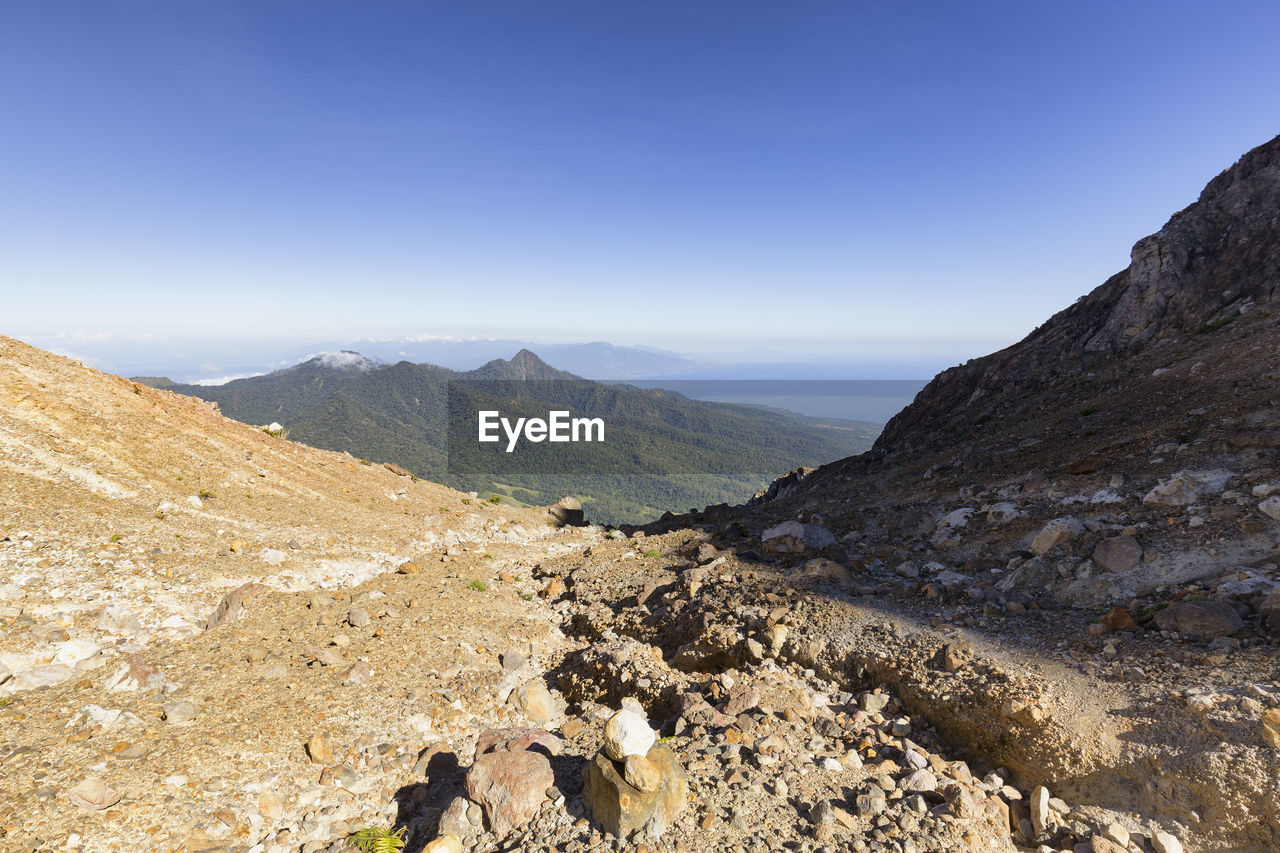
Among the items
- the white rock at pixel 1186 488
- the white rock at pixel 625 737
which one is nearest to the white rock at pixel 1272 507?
the white rock at pixel 1186 488

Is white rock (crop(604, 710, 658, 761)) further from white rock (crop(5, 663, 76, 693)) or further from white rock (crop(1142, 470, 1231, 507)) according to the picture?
white rock (crop(1142, 470, 1231, 507))

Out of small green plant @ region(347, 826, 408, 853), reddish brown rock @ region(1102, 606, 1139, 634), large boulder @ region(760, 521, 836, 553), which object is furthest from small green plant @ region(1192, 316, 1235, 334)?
small green plant @ region(347, 826, 408, 853)

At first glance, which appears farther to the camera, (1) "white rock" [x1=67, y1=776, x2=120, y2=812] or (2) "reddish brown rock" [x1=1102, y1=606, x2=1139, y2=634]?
(2) "reddish brown rock" [x1=1102, y1=606, x2=1139, y2=634]

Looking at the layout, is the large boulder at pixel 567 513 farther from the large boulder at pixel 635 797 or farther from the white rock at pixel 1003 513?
the large boulder at pixel 635 797

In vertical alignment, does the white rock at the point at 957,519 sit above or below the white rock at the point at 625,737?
above

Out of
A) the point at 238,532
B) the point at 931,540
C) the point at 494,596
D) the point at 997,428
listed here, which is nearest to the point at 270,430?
the point at 238,532
